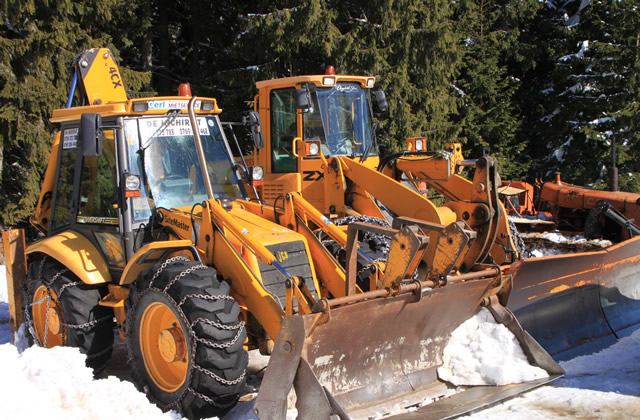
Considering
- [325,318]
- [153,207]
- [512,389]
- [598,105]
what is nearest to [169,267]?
[153,207]

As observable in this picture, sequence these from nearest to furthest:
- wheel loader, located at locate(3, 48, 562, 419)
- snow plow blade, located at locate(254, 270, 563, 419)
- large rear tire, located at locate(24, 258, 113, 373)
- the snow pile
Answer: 1. snow plow blade, located at locate(254, 270, 563, 419)
2. wheel loader, located at locate(3, 48, 562, 419)
3. the snow pile
4. large rear tire, located at locate(24, 258, 113, 373)

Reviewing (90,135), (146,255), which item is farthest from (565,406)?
(90,135)

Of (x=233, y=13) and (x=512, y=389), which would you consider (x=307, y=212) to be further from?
(x=233, y=13)

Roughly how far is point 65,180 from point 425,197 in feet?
13.2

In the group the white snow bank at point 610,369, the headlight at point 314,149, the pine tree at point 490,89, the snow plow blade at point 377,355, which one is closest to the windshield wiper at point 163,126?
the snow plow blade at point 377,355

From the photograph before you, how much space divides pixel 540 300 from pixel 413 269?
7.31ft

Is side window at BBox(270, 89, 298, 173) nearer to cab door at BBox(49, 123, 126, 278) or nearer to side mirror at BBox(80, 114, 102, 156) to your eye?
cab door at BBox(49, 123, 126, 278)

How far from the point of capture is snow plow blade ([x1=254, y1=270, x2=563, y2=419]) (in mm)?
4234

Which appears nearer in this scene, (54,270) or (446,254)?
(446,254)

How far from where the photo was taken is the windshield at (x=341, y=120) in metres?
9.33

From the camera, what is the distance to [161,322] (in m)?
5.09

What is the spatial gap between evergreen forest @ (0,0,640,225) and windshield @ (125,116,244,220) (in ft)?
26.2

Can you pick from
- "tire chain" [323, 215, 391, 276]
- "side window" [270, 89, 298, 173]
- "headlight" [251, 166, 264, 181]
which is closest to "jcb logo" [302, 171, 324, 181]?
"side window" [270, 89, 298, 173]

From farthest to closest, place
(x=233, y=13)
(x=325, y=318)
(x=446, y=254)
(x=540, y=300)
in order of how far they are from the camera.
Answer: (x=233, y=13), (x=540, y=300), (x=446, y=254), (x=325, y=318)
